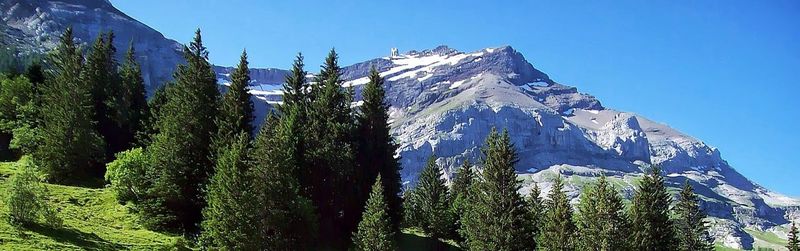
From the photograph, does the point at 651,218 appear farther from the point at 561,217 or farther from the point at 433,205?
the point at 433,205

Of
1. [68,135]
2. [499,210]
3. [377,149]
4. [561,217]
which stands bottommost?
[561,217]

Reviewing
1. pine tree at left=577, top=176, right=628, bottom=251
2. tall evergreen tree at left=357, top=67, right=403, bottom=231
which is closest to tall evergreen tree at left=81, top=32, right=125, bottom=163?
tall evergreen tree at left=357, top=67, right=403, bottom=231

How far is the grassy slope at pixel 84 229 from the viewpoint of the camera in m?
41.1

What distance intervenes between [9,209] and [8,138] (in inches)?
1552

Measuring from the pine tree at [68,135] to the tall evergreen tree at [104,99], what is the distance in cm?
571

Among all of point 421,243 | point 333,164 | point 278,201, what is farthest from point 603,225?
point 278,201

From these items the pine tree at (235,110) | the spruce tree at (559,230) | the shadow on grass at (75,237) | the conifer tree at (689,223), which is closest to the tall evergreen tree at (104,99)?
the pine tree at (235,110)

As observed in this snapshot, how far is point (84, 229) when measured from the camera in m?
47.7

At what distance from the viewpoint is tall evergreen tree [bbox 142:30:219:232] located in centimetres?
5462

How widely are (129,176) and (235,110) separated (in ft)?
37.4

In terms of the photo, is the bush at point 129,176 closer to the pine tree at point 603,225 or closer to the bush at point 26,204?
the bush at point 26,204

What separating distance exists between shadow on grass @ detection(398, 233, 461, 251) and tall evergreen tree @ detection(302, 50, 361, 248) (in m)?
9.70

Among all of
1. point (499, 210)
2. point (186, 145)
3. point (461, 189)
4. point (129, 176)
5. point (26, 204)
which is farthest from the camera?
point (461, 189)

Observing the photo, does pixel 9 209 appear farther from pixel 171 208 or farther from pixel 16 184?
pixel 171 208
